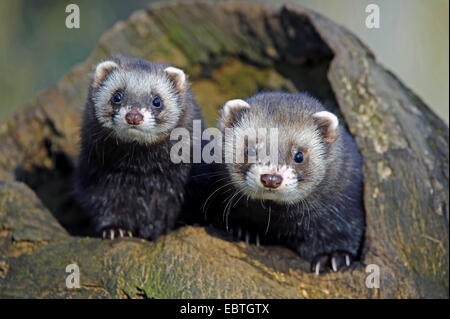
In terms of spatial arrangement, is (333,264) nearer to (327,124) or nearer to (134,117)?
(327,124)

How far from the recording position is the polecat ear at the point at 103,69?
4.82 m

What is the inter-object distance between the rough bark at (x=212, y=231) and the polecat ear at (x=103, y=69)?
48.2 inches

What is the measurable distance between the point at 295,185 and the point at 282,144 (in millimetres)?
328

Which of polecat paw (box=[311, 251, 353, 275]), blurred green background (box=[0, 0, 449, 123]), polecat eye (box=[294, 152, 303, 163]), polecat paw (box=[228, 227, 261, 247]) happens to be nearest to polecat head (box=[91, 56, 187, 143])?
polecat paw (box=[228, 227, 261, 247])

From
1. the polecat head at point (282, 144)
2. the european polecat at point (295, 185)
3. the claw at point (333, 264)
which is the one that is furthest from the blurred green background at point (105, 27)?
the polecat head at point (282, 144)

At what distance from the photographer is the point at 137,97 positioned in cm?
460

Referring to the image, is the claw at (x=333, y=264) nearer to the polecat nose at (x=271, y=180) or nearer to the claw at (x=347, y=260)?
the claw at (x=347, y=260)

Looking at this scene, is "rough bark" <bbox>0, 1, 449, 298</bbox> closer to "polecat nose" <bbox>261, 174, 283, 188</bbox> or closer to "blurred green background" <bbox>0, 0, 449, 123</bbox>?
"polecat nose" <bbox>261, 174, 283, 188</bbox>

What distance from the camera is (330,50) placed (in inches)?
221

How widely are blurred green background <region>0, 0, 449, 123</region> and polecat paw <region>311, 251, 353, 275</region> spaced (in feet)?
19.7

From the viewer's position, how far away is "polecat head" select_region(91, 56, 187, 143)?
4.48m
